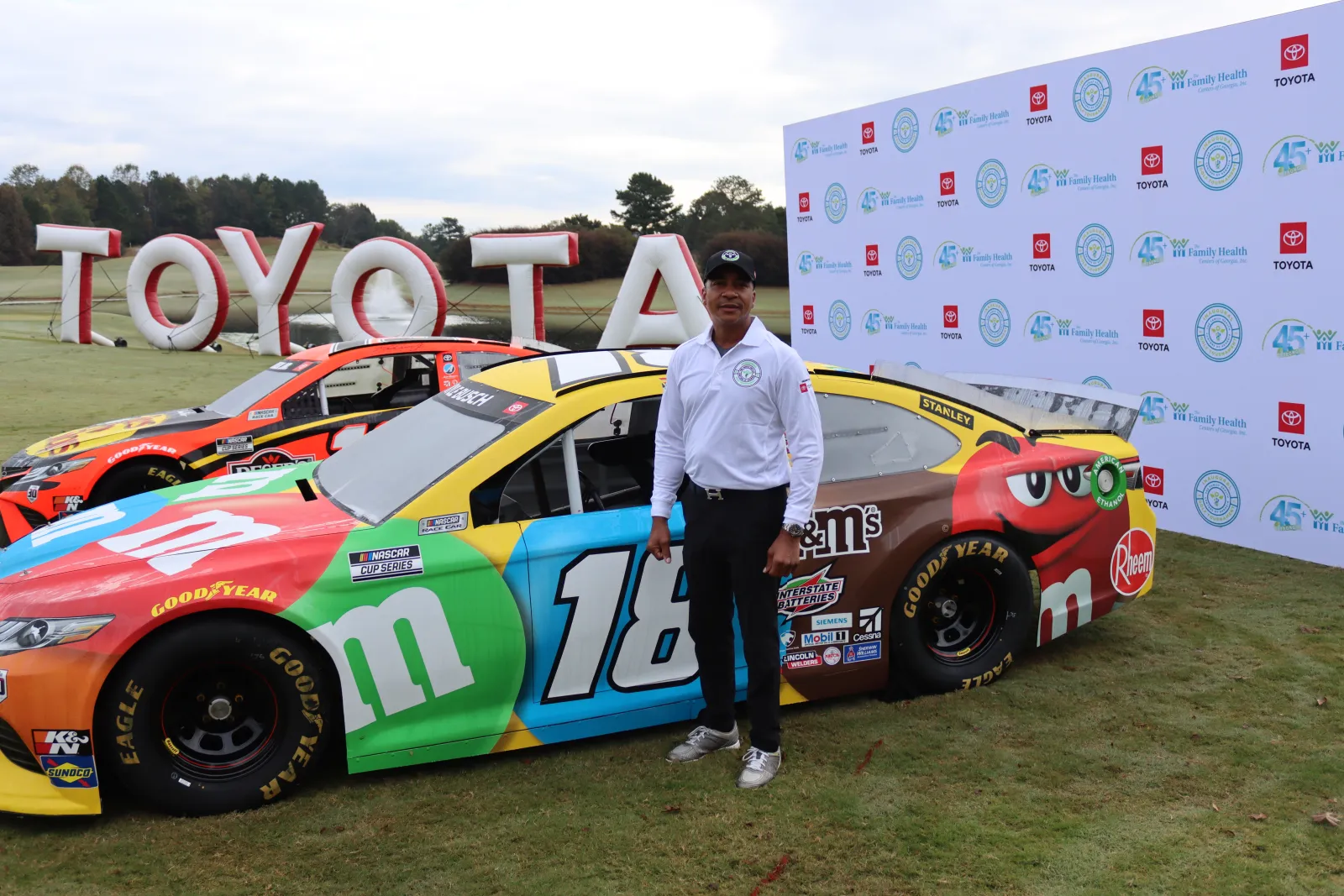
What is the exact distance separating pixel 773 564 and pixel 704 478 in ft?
1.16

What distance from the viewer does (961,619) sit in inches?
171

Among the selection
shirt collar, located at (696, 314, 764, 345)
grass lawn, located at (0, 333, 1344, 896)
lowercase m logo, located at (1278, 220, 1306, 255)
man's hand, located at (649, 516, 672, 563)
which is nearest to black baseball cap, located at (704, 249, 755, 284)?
shirt collar, located at (696, 314, 764, 345)

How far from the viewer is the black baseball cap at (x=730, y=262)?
329 centimetres

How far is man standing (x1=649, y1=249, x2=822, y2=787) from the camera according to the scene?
10.8 ft

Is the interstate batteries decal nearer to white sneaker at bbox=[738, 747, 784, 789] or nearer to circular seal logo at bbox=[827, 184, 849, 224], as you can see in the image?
white sneaker at bbox=[738, 747, 784, 789]

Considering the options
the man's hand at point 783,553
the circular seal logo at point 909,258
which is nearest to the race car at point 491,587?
the man's hand at point 783,553

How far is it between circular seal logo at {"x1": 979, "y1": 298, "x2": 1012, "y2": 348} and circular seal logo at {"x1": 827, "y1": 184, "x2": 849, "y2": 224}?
2.27 metres

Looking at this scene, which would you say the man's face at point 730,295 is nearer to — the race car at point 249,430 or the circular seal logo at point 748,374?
the circular seal logo at point 748,374

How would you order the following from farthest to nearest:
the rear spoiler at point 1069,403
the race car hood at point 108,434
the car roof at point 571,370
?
the race car hood at point 108,434
the rear spoiler at point 1069,403
the car roof at point 571,370

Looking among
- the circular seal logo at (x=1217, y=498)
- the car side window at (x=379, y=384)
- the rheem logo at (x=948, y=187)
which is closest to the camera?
the circular seal logo at (x=1217, y=498)

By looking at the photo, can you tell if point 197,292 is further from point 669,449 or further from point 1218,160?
point 669,449

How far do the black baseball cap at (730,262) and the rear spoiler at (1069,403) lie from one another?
1963 mm

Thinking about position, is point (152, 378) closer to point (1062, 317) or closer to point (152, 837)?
point (1062, 317)

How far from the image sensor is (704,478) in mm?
3336
